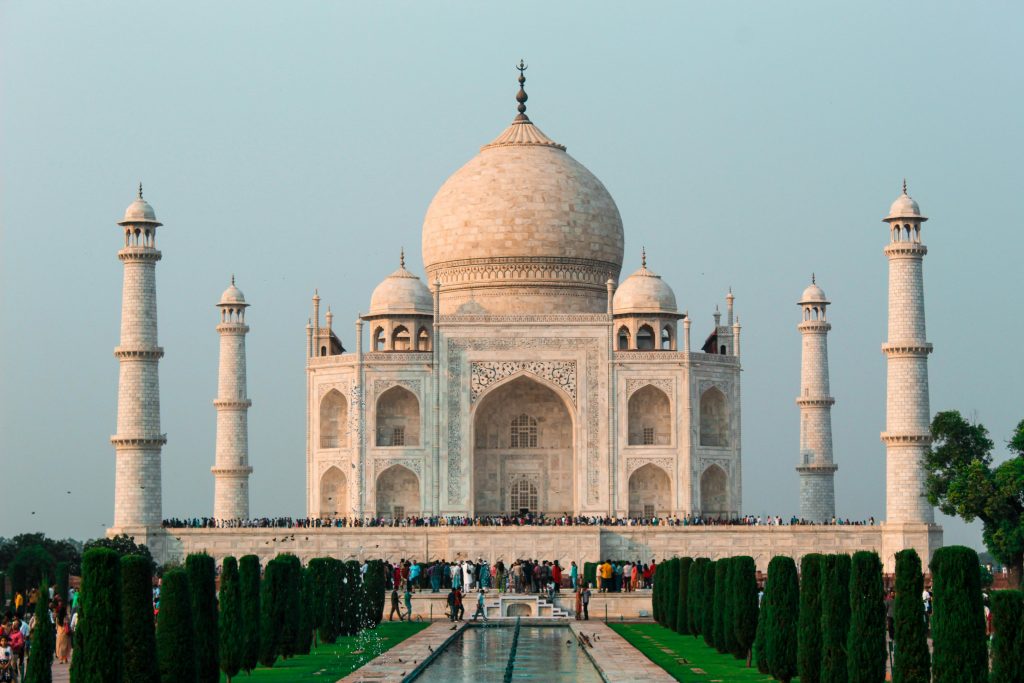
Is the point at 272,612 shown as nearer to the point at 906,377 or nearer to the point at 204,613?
the point at 204,613

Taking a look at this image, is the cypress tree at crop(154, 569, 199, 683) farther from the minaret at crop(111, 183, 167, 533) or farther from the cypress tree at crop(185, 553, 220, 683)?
the minaret at crop(111, 183, 167, 533)

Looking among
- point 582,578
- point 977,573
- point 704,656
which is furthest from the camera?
point 582,578

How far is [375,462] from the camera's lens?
113ft

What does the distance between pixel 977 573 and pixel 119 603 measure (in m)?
6.31

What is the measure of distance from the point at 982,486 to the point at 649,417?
26.3 ft

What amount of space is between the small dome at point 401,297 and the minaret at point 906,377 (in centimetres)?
975

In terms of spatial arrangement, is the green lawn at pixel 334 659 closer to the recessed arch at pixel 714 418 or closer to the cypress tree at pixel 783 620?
the cypress tree at pixel 783 620

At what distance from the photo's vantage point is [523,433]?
36.0m

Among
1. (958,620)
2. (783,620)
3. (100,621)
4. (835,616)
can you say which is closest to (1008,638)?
(958,620)

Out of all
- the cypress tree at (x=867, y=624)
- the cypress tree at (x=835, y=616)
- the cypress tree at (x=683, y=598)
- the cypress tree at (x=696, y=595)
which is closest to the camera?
the cypress tree at (x=867, y=624)

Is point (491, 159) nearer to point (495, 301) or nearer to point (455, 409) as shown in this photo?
point (495, 301)

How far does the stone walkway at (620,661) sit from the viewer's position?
1644 cm

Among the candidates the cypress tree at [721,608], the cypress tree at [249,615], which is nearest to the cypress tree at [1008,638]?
the cypress tree at [721,608]

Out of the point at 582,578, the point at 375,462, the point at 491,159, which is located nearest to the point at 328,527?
the point at 375,462
